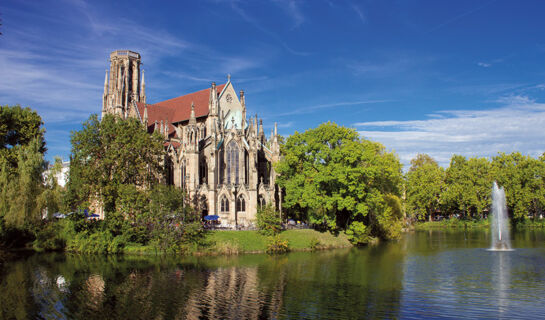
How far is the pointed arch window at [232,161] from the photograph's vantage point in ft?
206

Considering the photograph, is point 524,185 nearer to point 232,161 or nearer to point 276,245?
point 232,161

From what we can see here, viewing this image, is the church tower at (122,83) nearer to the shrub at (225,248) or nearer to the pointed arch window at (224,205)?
the pointed arch window at (224,205)

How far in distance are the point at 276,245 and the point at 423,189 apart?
54152 mm

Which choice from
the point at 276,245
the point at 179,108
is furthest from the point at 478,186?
the point at 179,108

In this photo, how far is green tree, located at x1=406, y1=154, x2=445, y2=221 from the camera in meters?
91.2

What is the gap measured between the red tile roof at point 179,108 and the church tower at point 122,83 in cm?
568

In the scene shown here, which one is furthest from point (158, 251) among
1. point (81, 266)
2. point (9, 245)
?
point (9, 245)

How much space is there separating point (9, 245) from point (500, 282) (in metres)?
48.0

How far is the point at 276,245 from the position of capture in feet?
156

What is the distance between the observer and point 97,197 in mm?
49094

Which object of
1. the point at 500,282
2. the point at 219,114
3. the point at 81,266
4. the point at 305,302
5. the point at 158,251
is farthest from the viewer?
the point at 219,114

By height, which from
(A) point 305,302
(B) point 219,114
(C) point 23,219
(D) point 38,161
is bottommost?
(A) point 305,302

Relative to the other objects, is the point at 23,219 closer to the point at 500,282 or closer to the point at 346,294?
the point at 346,294

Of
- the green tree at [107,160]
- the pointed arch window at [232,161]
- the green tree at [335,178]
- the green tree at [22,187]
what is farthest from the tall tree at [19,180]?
the green tree at [335,178]
